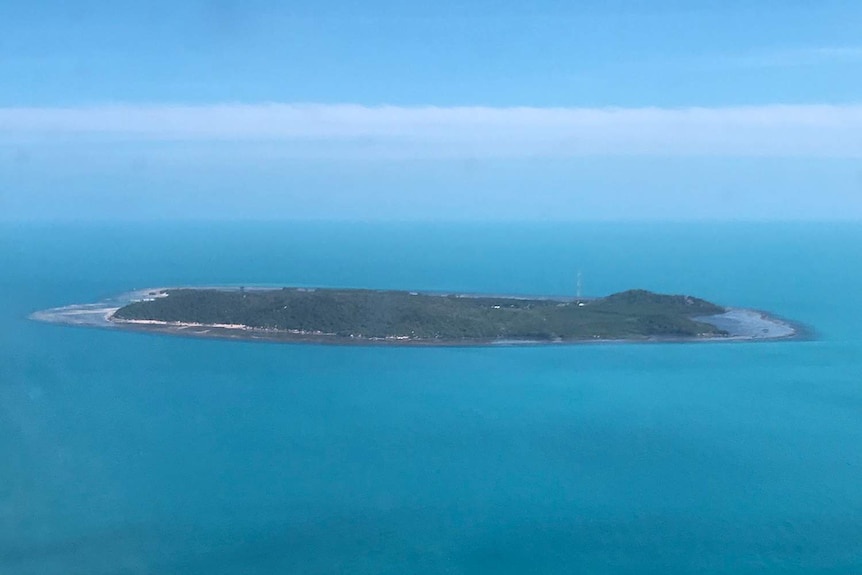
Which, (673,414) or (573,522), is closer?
(573,522)

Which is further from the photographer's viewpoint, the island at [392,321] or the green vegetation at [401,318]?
the green vegetation at [401,318]

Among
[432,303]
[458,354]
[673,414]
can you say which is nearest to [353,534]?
[673,414]

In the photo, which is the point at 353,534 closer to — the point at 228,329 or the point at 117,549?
the point at 117,549

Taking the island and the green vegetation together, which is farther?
the green vegetation
